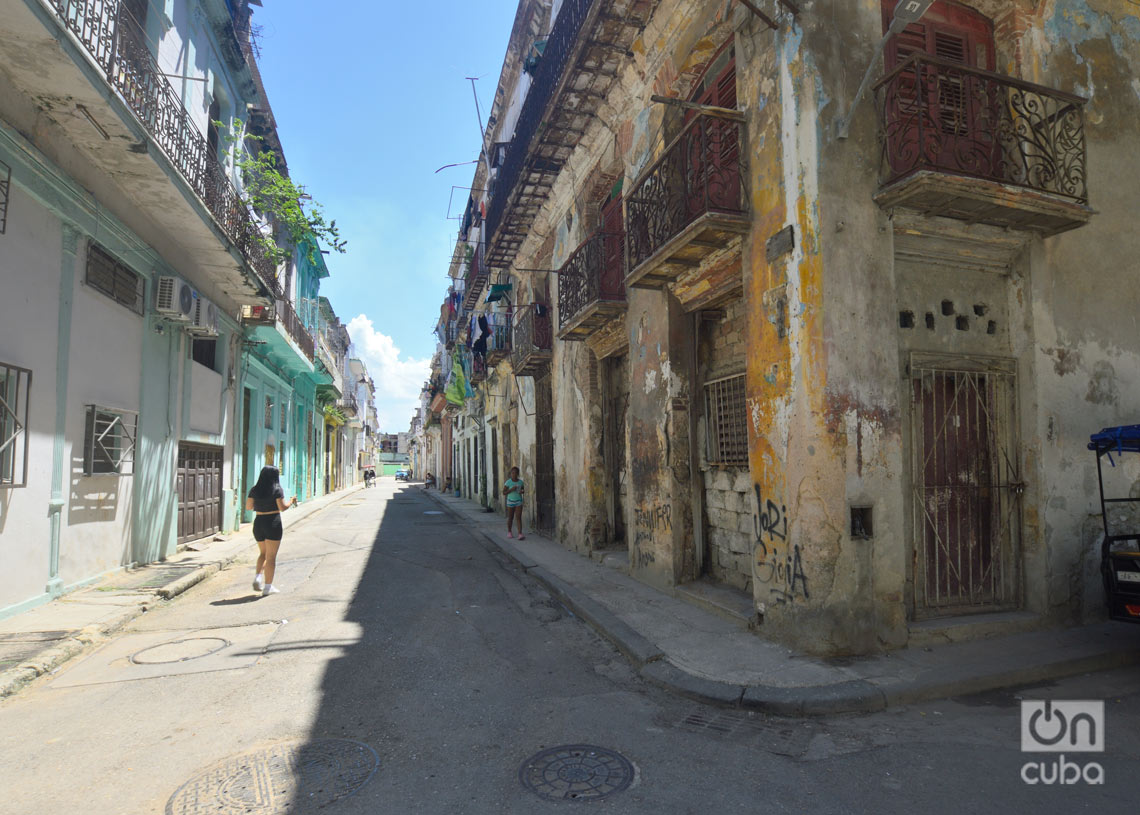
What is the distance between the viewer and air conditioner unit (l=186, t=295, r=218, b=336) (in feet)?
37.1

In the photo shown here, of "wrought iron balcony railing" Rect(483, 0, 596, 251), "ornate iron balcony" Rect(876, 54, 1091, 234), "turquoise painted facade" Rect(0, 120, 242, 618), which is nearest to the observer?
"ornate iron balcony" Rect(876, 54, 1091, 234)

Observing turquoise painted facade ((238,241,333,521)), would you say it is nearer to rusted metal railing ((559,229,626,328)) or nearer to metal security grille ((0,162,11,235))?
metal security grille ((0,162,11,235))

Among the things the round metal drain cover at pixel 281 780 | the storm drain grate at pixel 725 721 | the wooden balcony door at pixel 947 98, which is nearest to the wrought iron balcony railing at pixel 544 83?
the wooden balcony door at pixel 947 98

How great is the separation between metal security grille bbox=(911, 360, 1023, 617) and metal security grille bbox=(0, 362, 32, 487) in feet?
28.4

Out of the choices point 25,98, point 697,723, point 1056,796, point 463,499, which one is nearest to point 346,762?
point 697,723

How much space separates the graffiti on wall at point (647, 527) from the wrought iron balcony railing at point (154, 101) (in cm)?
781

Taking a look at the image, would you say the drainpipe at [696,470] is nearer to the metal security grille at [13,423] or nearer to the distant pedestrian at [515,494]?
the distant pedestrian at [515,494]

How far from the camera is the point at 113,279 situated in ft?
29.4

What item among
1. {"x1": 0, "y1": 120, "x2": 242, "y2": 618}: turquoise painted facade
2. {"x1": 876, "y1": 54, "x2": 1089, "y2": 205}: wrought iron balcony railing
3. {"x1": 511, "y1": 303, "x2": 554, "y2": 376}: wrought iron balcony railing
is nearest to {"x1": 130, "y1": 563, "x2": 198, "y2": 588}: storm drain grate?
{"x1": 0, "y1": 120, "x2": 242, "y2": 618}: turquoise painted facade

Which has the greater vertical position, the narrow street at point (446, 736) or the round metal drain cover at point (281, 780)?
the round metal drain cover at point (281, 780)

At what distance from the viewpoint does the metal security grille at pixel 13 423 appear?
20.7 ft

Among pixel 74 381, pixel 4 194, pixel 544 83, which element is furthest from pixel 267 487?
pixel 544 83

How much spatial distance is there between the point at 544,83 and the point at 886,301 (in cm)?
698

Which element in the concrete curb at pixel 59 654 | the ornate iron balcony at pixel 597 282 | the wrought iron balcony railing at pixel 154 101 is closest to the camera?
the concrete curb at pixel 59 654
